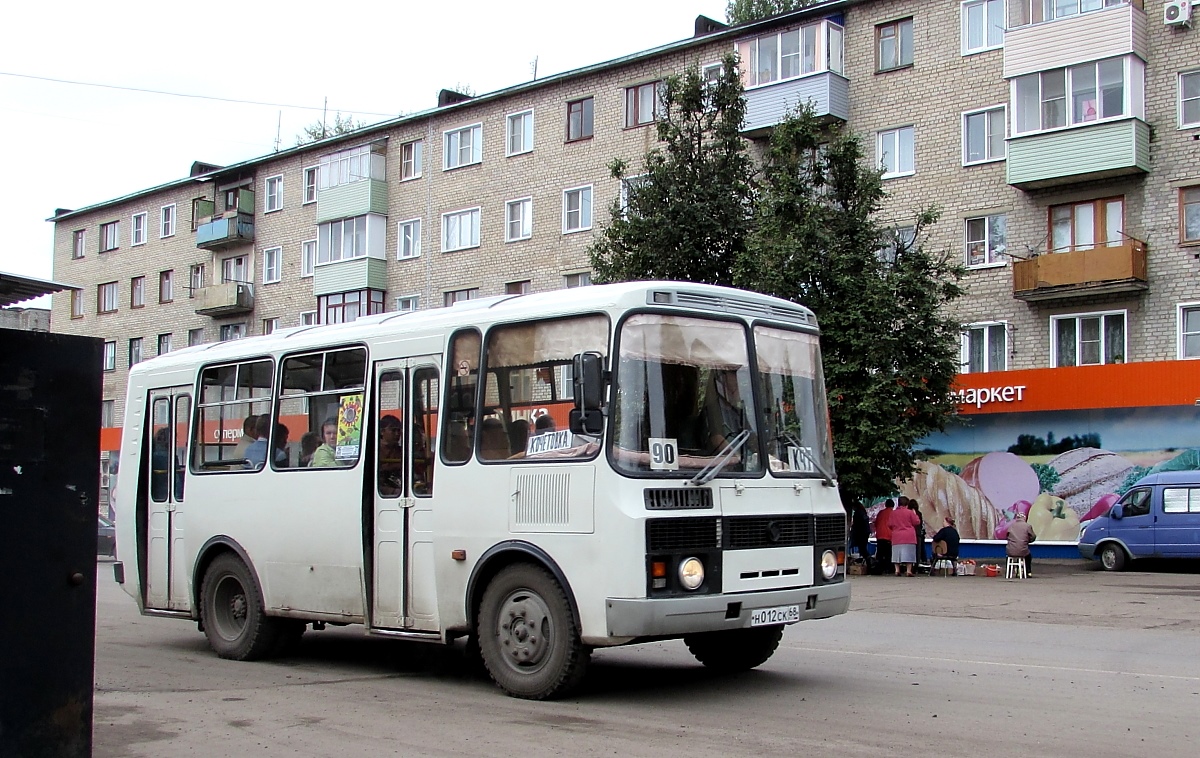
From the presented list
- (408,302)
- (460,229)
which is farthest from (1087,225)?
(408,302)

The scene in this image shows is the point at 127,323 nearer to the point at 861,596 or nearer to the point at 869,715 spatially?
the point at 861,596

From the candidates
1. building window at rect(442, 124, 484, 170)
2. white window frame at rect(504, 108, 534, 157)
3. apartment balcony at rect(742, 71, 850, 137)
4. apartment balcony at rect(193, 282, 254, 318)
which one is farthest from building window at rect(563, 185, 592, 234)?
apartment balcony at rect(193, 282, 254, 318)

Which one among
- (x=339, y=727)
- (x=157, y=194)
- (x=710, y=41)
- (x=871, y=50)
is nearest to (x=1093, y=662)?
(x=339, y=727)

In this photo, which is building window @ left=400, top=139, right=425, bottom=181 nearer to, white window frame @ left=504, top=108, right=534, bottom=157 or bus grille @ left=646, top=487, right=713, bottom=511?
white window frame @ left=504, top=108, right=534, bottom=157

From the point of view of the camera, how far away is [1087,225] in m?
31.0

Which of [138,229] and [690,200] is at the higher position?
[138,229]

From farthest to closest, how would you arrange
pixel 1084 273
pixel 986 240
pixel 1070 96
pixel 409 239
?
1. pixel 409 239
2. pixel 986 240
3. pixel 1070 96
4. pixel 1084 273

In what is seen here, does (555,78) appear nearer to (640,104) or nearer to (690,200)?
(640,104)

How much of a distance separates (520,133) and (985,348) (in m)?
18.4

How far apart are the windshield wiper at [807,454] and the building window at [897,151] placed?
25.6 meters

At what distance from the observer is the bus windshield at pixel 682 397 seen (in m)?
8.94

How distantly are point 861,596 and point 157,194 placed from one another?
4697 centimetres

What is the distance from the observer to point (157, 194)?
5931 centimetres

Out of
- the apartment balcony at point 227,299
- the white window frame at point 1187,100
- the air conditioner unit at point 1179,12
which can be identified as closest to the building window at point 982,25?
the air conditioner unit at point 1179,12
